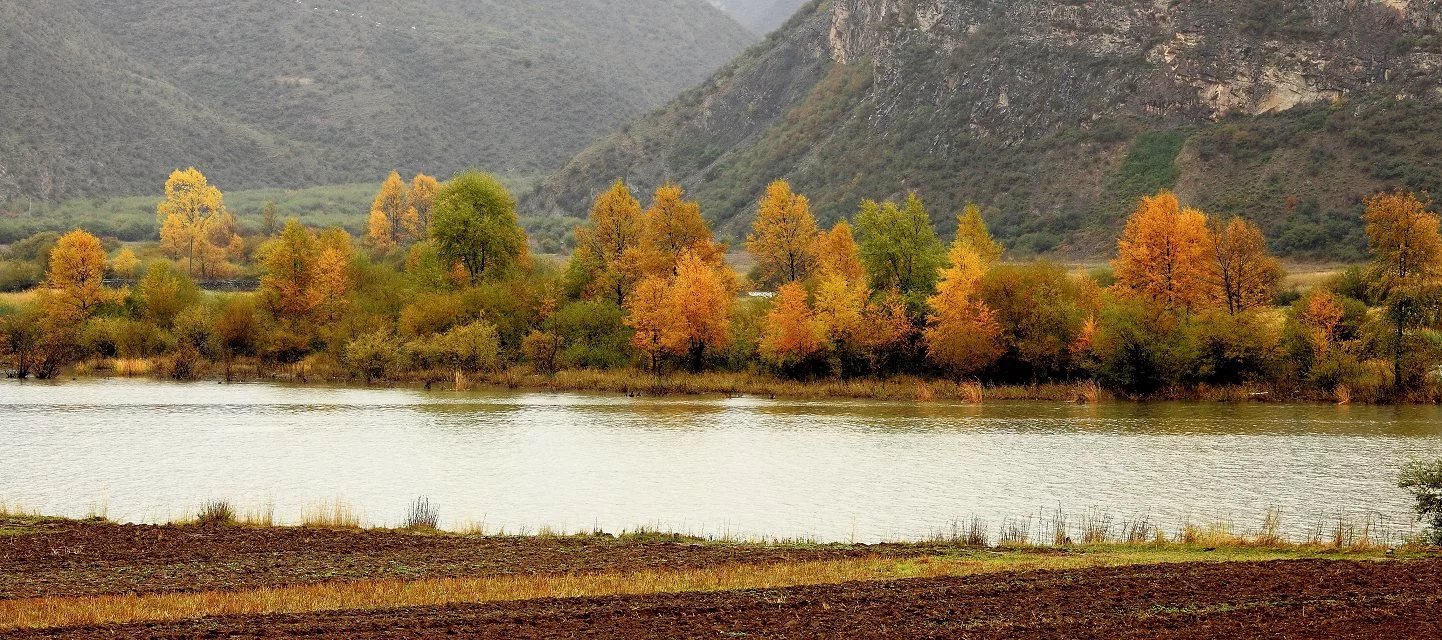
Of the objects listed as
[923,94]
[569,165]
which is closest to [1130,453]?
[923,94]

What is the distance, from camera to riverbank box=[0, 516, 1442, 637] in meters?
17.5

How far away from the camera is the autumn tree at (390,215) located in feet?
403

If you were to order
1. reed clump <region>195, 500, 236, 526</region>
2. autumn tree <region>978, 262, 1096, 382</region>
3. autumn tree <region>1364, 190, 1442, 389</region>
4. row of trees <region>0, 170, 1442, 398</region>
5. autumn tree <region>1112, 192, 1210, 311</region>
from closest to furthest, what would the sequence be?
reed clump <region>195, 500, 236, 526</region> → autumn tree <region>1364, 190, 1442, 389</region> → row of trees <region>0, 170, 1442, 398</region> → autumn tree <region>978, 262, 1096, 382</region> → autumn tree <region>1112, 192, 1210, 311</region>

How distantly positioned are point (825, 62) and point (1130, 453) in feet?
471

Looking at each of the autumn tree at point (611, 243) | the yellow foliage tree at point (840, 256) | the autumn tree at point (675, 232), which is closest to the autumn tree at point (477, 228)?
the autumn tree at point (611, 243)

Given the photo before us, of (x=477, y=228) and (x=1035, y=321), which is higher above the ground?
(x=477, y=228)

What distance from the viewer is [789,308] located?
220ft

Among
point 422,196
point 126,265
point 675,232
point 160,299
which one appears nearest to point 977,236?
point 675,232

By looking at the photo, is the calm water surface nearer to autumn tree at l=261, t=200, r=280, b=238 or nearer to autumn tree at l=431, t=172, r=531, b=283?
autumn tree at l=431, t=172, r=531, b=283

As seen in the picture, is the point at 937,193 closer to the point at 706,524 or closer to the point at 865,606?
the point at 706,524

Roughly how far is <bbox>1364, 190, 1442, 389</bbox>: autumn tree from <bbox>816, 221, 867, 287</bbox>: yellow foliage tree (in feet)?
78.1

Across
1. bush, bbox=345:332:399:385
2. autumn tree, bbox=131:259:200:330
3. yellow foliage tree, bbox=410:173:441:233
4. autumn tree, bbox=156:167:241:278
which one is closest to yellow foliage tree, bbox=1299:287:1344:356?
bush, bbox=345:332:399:385

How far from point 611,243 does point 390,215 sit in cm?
5555

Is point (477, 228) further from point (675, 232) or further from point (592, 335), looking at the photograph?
point (675, 232)
